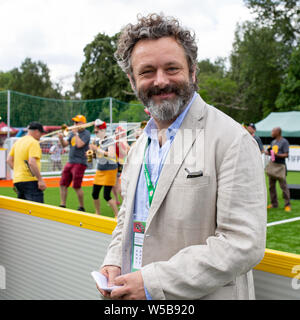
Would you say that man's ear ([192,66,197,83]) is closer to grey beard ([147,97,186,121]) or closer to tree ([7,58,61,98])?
grey beard ([147,97,186,121])

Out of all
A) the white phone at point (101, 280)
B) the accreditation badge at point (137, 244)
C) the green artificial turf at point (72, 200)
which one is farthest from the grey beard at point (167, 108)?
the green artificial turf at point (72, 200)

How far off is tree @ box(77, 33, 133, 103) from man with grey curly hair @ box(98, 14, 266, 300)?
33051 mm

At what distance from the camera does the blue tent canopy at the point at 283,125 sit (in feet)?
85.7

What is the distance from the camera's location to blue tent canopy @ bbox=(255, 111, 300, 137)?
26.1 meters

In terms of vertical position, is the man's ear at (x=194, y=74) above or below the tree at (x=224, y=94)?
below

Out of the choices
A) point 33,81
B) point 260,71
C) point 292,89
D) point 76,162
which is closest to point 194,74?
point 76,162

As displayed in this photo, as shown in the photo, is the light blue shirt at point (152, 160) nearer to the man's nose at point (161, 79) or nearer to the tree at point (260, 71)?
the man's nose at point (161, 79)

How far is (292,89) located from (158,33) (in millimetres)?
37391

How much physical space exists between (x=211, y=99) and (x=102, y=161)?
35997 millimetres

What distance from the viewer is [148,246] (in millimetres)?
1691

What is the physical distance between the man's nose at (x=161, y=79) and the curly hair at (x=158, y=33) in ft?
0.49

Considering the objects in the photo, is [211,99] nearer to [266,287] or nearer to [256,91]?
[256,91]

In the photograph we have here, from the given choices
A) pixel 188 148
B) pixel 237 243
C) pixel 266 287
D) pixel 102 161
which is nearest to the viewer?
pixel 237 243
